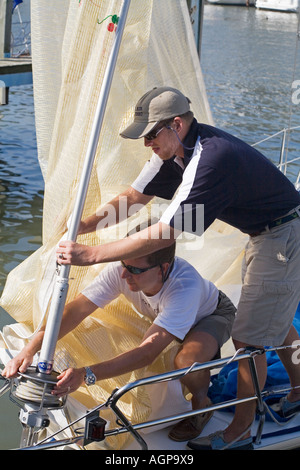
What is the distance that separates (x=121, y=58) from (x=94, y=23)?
1.35 ft

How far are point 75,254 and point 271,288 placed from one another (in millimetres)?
1089

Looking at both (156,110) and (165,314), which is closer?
(156,110)

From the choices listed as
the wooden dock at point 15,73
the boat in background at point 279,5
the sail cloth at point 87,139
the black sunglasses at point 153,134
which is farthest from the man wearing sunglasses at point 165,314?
the boat in background at point 279,5

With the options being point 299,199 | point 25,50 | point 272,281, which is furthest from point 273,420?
point 25,50

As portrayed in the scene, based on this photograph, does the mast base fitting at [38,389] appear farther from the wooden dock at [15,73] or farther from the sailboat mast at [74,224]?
the wooden dock at [15,73]

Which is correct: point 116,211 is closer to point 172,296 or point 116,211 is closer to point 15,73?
point 172,296

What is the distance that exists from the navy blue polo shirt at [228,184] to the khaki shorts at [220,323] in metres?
0.51

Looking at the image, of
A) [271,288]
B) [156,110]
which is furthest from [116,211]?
[271,288]

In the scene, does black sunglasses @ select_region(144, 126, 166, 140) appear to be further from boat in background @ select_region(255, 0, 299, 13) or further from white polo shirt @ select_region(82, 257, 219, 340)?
boat in background @ select_region(255, 0, 299, 13)

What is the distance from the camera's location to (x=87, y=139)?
3432 mm

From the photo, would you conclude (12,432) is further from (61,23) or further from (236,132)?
(236,132)

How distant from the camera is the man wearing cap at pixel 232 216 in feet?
9.66

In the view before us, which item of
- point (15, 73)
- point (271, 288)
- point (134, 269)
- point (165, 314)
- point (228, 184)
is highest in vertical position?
point (15, 73)

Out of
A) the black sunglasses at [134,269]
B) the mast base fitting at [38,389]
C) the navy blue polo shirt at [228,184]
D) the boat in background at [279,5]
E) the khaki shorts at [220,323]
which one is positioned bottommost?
the mast base fitting at [38,389]
